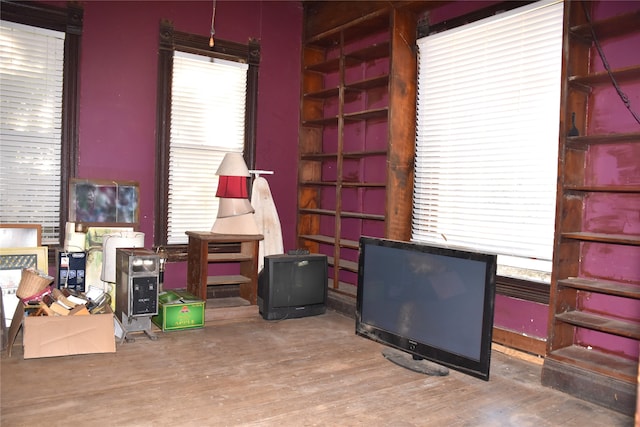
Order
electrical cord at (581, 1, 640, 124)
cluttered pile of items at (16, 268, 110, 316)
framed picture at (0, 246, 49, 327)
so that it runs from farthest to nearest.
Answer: framed picture at (0, 246, 49, 327), cluttered pile of items at (16, 268, 110, 316), electrical cord at (581, 1, 640, 124)

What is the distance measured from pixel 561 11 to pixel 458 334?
7.45 feet

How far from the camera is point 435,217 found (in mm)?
4355

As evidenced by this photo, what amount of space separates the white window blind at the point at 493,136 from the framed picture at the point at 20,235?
10.4 ft

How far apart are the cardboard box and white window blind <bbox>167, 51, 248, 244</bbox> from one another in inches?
37.4

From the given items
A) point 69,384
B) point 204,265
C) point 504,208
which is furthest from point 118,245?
point 504,208

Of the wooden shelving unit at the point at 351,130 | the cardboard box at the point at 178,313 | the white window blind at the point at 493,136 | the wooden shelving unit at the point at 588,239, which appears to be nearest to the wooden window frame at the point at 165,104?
the cardboard box at the point at 178,313

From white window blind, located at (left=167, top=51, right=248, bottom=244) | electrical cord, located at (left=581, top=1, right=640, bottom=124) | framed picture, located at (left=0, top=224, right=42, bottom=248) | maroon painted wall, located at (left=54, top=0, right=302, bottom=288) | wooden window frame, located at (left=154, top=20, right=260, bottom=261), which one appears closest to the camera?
electrical cord, located at (left=581, top=1, right=640, bottom=124)

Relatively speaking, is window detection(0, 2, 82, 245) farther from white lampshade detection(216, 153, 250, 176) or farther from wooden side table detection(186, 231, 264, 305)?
white lampshade detection(216, 153, 250, 176)

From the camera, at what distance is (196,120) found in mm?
5062

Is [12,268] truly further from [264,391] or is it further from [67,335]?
[264,391]

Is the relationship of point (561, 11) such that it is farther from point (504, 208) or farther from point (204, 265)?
point (204, 265)

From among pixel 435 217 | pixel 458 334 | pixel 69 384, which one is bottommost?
pixel 69 384

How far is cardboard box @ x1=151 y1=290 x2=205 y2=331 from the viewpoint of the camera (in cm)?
404

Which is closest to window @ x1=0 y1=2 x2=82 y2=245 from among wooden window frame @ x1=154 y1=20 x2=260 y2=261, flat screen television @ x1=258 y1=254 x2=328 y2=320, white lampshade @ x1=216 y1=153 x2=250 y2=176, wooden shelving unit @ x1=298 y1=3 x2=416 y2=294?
wooden window frame @ x1=154 y1=20 x2=260 y2=261
